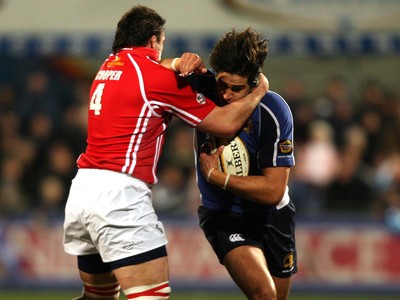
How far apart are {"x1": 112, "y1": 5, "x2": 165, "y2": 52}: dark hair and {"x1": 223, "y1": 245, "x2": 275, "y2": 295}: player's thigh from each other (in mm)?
1564

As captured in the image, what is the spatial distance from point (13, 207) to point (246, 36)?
683 centimetres

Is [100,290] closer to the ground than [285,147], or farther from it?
closer to the ground

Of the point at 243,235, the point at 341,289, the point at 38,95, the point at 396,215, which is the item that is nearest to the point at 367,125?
the point at 396,215

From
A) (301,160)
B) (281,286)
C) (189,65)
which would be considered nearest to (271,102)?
(189,65)

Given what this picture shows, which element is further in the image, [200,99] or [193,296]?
[193,296]

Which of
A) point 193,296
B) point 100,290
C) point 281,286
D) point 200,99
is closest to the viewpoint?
point 200,99

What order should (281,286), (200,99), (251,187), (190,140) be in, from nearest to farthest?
1. (200,99)
2. (251,187)
3. (281,286)
4. (190,140)

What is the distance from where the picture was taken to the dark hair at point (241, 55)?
6.64m

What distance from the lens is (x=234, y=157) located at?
697 cm

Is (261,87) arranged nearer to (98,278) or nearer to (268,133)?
(268,133)

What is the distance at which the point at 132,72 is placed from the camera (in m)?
6.52

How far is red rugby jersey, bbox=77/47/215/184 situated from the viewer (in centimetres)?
649

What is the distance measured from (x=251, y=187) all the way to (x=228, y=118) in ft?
1.71

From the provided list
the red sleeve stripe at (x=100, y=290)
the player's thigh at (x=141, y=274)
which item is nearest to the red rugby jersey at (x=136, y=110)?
the player's thigh at (x=141, y=274)
